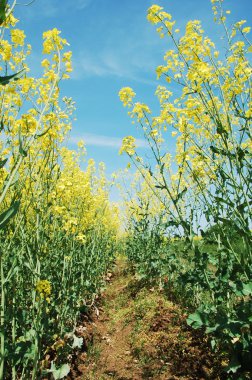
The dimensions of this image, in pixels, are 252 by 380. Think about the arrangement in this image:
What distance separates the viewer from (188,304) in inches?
243

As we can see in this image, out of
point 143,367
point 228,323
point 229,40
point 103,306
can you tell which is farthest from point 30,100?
point 103,306

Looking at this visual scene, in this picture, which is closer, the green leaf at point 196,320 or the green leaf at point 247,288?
the green leaf at point 247,288

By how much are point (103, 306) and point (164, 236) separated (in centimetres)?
243

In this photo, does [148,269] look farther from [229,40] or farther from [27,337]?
[229,40]

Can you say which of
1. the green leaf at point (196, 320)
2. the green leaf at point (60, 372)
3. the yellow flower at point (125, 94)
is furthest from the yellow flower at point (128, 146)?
the green leaf at point (60, 372)

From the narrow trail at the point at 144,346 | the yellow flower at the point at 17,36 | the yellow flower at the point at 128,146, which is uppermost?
the yellow flower at the point at 17,36

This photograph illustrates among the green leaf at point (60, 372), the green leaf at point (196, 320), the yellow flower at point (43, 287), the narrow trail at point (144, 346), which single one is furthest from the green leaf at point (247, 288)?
the green leaf at point (60, 372)

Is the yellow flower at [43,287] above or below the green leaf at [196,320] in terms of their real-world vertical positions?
above

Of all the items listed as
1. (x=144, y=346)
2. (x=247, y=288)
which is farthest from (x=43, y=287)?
(x=144, y=346)

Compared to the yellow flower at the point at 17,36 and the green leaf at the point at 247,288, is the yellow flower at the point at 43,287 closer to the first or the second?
the green leaf at the point at 247,288

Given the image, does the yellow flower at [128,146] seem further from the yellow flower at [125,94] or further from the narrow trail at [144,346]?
the narrow trail at [144,346]

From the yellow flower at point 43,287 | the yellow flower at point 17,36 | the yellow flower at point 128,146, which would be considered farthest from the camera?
the yellow flower at point 128,146

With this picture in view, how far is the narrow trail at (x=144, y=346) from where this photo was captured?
13.6 feet

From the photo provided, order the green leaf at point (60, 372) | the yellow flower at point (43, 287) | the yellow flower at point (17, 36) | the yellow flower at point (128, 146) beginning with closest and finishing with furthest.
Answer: the yellow flower at point (17, 36)
the yellow flower at point (43, 287)
the green leaf at point (60, 372)
the yellow flower at point (128, 146)
